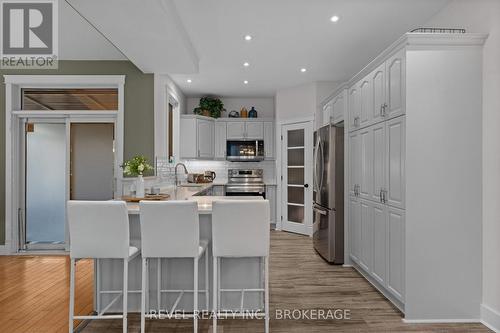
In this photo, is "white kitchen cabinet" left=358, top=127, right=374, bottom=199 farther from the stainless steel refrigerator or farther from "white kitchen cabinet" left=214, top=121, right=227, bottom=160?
"white kitchen cabinet" left=214, top=121, right=227, bottom=160

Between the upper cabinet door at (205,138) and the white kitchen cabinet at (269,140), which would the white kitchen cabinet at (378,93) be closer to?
the white kitchen cabinet at (269,140)

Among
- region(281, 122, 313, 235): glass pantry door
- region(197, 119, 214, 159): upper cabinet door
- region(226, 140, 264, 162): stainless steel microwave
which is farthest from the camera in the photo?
region(226, 140, 264, 162): stainless steel microwave

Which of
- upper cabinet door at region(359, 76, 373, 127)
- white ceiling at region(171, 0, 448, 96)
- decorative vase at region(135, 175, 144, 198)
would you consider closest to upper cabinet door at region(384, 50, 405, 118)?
upper cabinet door at region(359, 76, 373, 127)

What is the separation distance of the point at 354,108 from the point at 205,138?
3.80 metres

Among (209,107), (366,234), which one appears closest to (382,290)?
(366,234)

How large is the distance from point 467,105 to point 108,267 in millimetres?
3359

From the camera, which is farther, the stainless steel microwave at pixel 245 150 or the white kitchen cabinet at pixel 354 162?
the stainless steel microwave at pixel 245 150

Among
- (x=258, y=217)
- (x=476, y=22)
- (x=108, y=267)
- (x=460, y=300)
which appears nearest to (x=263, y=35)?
(x=476, y=22)

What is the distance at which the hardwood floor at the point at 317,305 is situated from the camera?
2.79 m

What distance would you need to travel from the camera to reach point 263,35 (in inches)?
166

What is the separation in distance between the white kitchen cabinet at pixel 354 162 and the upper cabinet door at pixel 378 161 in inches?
19.0

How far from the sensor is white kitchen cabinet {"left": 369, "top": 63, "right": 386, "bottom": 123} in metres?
3.37

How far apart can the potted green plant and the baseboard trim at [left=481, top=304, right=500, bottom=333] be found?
578 cm

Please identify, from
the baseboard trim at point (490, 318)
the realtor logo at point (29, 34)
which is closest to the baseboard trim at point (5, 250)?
the realtor logo at point (29, 34)
